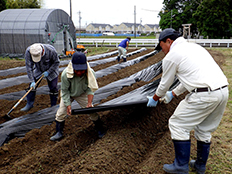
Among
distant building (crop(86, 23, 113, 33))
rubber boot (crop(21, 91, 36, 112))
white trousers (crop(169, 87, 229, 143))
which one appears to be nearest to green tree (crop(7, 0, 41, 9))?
rubber boot (crop(21, 91, 36, 112))

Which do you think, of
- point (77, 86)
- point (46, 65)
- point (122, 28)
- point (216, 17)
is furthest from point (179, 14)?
point (122, 28)

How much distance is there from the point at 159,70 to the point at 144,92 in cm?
336

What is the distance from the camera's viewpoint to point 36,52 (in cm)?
416

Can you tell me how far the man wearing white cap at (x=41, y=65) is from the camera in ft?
14.0

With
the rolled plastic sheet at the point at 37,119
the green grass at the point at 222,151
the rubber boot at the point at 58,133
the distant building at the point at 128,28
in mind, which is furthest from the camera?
the distant building at the point at 128,28

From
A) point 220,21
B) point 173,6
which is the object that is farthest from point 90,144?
point 173,6

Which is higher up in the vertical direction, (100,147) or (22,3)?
(22,3)

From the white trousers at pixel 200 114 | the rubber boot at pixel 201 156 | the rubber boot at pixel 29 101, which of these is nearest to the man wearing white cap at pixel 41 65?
the rubber boot at pixel 29 101

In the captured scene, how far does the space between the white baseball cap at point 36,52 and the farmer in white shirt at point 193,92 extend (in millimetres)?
2676

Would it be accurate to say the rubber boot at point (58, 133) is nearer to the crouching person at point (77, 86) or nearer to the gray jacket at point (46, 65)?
the crouching person at point (77, 86)

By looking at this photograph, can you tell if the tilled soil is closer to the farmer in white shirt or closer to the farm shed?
the farmer in white shirt

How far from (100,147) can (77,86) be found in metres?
0.98

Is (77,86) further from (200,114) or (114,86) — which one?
(114,86)

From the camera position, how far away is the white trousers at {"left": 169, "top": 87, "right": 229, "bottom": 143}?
88.7 inches
